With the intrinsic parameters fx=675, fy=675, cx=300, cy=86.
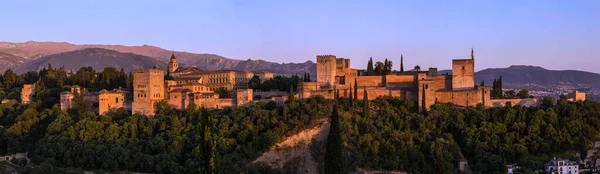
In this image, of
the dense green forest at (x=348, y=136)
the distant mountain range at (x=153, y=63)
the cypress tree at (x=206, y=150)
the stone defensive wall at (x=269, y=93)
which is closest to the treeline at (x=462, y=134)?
the dense green forest at (x=348, y=136)

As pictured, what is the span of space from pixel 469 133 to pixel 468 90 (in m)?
3.94

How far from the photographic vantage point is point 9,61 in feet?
463

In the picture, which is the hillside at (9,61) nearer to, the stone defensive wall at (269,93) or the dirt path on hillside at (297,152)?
the stone defensive wall at (269,93)

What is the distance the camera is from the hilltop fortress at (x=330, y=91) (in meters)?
37.2

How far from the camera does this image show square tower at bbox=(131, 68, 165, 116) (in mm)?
38678

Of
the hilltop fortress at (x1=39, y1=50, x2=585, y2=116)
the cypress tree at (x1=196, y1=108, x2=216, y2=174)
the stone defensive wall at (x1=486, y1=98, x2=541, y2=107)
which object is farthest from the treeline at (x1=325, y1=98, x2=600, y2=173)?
the cypress tree at (x1=196, y1=108, x2=216, y2=174)

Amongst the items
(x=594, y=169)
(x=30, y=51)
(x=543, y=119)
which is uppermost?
(x=30, y=51)

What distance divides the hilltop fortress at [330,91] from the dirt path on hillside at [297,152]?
3364 millimetres

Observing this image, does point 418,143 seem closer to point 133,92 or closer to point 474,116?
point 474,116

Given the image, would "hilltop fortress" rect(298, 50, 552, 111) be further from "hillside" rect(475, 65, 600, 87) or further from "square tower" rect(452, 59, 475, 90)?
"hillside" rect(475, 65, 600, 87)

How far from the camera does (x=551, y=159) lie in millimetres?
32469

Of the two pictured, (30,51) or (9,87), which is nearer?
(9,87)

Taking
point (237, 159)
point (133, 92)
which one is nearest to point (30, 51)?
point (133, 92)

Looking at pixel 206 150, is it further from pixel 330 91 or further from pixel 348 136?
pixel 330 91
